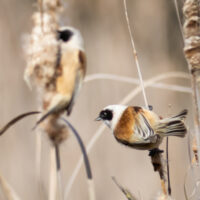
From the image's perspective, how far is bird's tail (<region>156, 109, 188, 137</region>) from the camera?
907 millimetres

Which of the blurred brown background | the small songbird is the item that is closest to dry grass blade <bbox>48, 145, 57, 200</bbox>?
the small songbird

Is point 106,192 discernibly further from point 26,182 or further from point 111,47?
point 111,47

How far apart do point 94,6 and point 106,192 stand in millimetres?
1108

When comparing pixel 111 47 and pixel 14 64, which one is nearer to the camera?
pixel 14 64

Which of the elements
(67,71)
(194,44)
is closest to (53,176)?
(67,71)

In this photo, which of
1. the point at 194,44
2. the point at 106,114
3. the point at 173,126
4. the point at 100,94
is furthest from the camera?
the point at 100,94

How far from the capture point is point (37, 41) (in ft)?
2.93

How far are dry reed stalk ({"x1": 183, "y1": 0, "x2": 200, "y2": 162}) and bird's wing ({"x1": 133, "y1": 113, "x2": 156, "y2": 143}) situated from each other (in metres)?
0.11

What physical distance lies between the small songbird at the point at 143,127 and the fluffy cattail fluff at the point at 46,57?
16 centimetres

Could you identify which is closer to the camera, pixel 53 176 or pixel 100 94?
pixel 53 176

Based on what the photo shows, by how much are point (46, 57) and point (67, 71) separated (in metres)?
0.08

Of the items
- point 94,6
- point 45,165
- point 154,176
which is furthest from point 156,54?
point 45,165

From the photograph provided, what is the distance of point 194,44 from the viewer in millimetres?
846

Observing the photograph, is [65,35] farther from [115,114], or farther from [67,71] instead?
[115,114]
